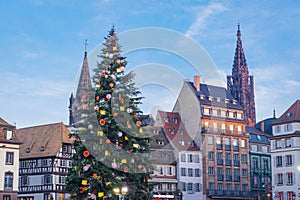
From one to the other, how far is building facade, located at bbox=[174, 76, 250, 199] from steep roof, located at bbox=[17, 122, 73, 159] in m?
22.6

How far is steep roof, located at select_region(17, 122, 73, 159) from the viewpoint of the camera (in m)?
75.8

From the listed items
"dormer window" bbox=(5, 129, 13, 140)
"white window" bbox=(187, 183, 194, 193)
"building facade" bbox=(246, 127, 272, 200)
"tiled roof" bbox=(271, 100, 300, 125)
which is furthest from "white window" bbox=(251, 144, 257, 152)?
"dormer window" bbox=(5, 129, 13, 140)

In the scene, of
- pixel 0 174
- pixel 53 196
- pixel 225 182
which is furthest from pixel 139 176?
pixel 225 182

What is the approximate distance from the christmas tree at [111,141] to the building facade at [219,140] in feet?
165

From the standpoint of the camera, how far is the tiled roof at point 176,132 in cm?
8544

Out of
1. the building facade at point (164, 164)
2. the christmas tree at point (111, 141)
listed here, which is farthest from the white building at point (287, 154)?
the christmas tree at point (111, 141)

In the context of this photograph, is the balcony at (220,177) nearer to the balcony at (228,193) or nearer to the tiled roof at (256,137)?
the balcony at (228,193)

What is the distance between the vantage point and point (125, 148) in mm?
36344

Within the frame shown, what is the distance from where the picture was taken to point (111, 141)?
36125mm

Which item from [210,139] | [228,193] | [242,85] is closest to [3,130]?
[210,139]

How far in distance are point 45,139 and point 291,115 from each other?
110 ft

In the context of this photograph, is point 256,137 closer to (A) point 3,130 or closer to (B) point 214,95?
(B) point 214,95

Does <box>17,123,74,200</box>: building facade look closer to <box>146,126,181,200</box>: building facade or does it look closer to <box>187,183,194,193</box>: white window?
<box>146,126,181,200</box>: building facade

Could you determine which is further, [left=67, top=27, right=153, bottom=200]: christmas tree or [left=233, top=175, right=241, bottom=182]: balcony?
[left=233, top=175, right=241, bottom=182]: balcony
